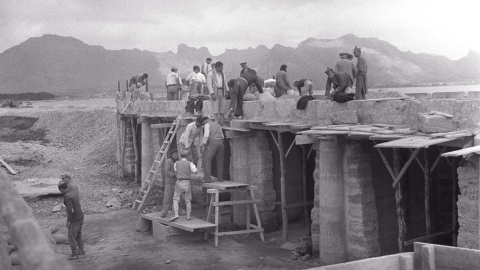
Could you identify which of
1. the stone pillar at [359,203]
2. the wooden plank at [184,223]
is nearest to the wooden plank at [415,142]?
the stone pillar at [359,203]

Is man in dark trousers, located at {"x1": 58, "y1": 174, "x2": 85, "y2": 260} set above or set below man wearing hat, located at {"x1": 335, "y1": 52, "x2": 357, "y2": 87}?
below

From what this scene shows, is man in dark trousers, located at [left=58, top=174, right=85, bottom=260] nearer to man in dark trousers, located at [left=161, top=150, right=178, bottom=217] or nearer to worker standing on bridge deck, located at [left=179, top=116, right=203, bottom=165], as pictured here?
man in dark trousers, located at [left=161, top=150, right=178, bottom=217]

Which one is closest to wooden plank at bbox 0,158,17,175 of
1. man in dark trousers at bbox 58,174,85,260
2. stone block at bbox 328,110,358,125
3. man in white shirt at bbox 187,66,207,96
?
man in white shirt at bbox 187,66,207,96

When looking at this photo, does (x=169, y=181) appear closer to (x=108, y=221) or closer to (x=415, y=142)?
(x=108, y=221)

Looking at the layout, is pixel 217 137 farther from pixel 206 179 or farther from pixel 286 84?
pixel 286 84

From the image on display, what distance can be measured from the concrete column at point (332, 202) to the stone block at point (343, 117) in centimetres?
47

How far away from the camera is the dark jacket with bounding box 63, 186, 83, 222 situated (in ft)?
41.6

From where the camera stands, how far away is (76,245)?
44.3 ft

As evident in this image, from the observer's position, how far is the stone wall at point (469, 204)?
29.0ft

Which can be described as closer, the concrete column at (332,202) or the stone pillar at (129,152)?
the concrete column at (332,202)

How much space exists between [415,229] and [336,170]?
7.15 feet

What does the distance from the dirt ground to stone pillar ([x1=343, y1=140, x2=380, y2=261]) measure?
4.24 ft

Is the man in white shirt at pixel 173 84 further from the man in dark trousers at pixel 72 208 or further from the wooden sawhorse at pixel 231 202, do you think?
the man in dark trousers at pixel 72 208

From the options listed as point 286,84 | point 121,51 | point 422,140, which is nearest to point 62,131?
point 286,84
